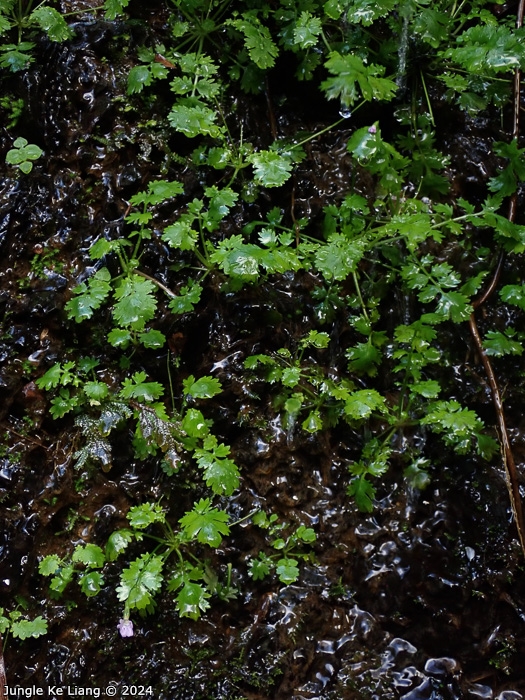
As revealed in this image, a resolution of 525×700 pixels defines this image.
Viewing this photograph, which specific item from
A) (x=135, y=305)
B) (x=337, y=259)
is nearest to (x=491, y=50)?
(x=337, y=259)

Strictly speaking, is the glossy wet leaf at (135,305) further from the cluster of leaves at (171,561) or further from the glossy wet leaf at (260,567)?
the glossy wet leaf at (260,567)

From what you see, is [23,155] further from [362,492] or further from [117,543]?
[362,492]

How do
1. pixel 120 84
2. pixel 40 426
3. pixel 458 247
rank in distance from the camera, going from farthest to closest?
pixel 458 247, pixel 120 84, pixel 40 426

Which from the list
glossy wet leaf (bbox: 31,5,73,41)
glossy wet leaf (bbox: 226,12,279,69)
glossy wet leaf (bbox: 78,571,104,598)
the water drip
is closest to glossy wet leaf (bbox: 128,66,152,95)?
glossy wet leaf (bbox: 31,5,73,41)

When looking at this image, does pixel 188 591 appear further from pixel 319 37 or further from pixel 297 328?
pixel 319 37

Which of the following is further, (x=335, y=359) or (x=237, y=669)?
(x=335, y=359)

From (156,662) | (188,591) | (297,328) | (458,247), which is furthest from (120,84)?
(156,662)

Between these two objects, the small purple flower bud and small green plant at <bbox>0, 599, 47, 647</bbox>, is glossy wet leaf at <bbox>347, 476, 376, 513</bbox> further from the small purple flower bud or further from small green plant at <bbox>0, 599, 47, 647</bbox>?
small green plant at <bbox>0, 599, 47, 647</bbox>

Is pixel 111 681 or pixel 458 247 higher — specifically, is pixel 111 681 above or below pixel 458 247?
below
